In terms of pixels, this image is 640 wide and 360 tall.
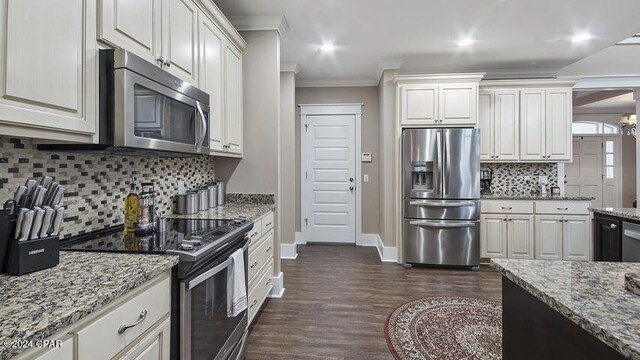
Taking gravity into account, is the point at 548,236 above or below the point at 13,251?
below

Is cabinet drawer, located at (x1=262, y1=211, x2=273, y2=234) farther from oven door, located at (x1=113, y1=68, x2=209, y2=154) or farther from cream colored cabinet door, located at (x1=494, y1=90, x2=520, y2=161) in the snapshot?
cream colored cabinet door, located at (x1=494, y1=90, x2=520, y2=161)

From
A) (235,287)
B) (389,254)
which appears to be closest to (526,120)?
(389,254)

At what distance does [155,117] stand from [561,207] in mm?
4483

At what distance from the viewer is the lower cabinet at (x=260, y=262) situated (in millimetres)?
2160

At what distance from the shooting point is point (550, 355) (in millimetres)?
898

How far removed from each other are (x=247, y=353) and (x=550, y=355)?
1.75 metres

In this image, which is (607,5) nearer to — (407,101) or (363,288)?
(407,101)

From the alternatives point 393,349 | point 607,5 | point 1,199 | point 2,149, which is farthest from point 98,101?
point 607,5

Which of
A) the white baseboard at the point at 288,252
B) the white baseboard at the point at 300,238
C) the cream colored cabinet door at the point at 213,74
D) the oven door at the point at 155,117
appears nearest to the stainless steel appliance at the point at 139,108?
the oven door at the point at 155,117

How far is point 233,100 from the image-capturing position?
2.64 metres

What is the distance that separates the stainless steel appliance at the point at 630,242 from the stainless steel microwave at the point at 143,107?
9.45 ft

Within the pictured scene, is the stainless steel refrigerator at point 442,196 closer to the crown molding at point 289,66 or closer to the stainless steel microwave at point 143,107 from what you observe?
the crown molding at point 289,66

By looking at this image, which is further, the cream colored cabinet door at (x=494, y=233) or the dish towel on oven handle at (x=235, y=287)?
the cream colored cabinet door at (x=494, y=233)

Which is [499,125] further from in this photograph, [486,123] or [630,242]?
[630,242]
